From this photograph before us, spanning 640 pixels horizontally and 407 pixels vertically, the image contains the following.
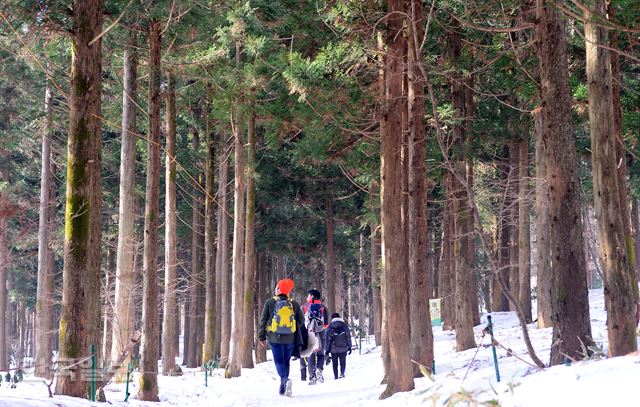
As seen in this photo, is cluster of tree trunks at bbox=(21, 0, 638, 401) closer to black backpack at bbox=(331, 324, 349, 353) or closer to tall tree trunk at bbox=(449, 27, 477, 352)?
tall tree trunk at bbox=(449, 27, 477, 352)

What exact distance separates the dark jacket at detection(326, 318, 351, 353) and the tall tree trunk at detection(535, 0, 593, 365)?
9.17 m

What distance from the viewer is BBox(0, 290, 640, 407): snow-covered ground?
15.9ft

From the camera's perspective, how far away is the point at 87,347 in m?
9.23

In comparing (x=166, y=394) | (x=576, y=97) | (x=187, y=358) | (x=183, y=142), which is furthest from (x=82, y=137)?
(x=187, y=358)

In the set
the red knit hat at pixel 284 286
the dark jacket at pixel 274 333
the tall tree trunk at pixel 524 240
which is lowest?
the dark jacket at pixel 274 333

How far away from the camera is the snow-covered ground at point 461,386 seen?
15.9ft

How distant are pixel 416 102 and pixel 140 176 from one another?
1893 centimetres

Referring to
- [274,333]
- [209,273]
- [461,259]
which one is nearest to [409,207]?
[274,333]

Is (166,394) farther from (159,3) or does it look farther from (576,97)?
(576,97)

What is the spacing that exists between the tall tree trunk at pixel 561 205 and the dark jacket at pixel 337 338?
9.17 metres

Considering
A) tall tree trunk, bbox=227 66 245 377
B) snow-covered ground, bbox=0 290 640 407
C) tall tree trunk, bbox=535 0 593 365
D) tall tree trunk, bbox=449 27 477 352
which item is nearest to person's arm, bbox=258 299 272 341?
snow-covered ground, bbox=0 290 640 407

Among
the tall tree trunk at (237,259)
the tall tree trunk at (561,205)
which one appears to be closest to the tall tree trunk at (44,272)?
the tall tree trunk at (237,259)

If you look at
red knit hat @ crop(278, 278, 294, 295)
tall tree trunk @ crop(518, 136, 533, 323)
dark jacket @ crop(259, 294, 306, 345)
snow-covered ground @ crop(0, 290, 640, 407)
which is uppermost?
tall tree trunk @ crop(518, 136, 533, 323)

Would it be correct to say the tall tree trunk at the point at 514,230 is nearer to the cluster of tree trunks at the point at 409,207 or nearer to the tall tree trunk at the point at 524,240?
the tall tree trunk at the point at 524,240
